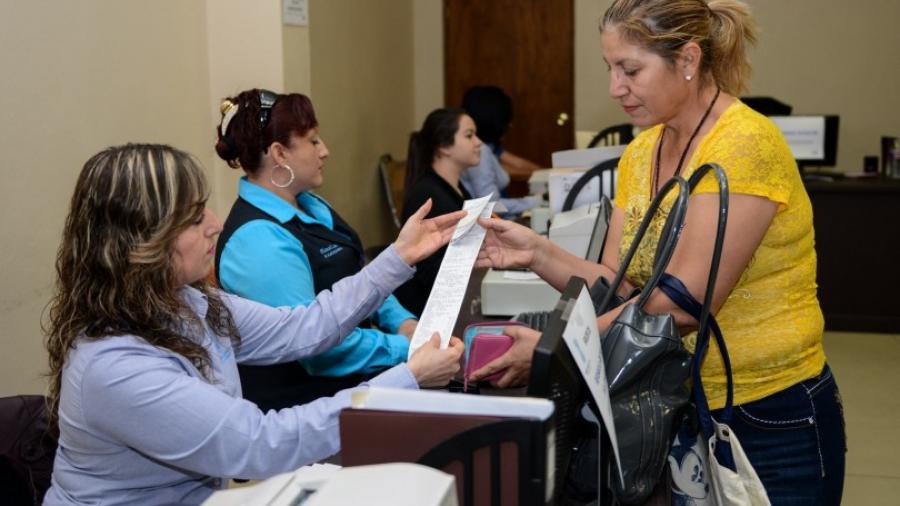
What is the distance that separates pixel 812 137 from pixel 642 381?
17.8 feet

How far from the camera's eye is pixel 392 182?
6418 mm

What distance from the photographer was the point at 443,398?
1.08m

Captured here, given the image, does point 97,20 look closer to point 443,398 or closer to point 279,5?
point 279,5

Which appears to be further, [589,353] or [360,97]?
[360,97]

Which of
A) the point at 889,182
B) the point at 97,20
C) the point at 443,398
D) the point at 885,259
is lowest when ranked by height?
the point at 885,259

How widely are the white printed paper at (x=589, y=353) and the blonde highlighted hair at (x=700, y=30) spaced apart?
1.90ft

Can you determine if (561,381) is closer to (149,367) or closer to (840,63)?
(149,367)

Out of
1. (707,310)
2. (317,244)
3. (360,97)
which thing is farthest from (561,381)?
(360,97)

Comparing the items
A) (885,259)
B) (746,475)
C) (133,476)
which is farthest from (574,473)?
(885,259)

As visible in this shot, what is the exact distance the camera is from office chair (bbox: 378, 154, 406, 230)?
6219 mm

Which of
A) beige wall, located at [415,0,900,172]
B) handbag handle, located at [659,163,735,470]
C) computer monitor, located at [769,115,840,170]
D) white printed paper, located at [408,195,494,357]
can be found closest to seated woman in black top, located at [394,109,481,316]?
white printed paper, located at [408,195,494,357]

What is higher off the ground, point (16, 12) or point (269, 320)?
point (16, 12)

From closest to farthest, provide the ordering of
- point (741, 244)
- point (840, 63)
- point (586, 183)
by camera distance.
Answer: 1. point (741, 244)
2. point (586, 183)
3. point (840, 63)

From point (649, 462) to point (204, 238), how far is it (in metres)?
0.82
